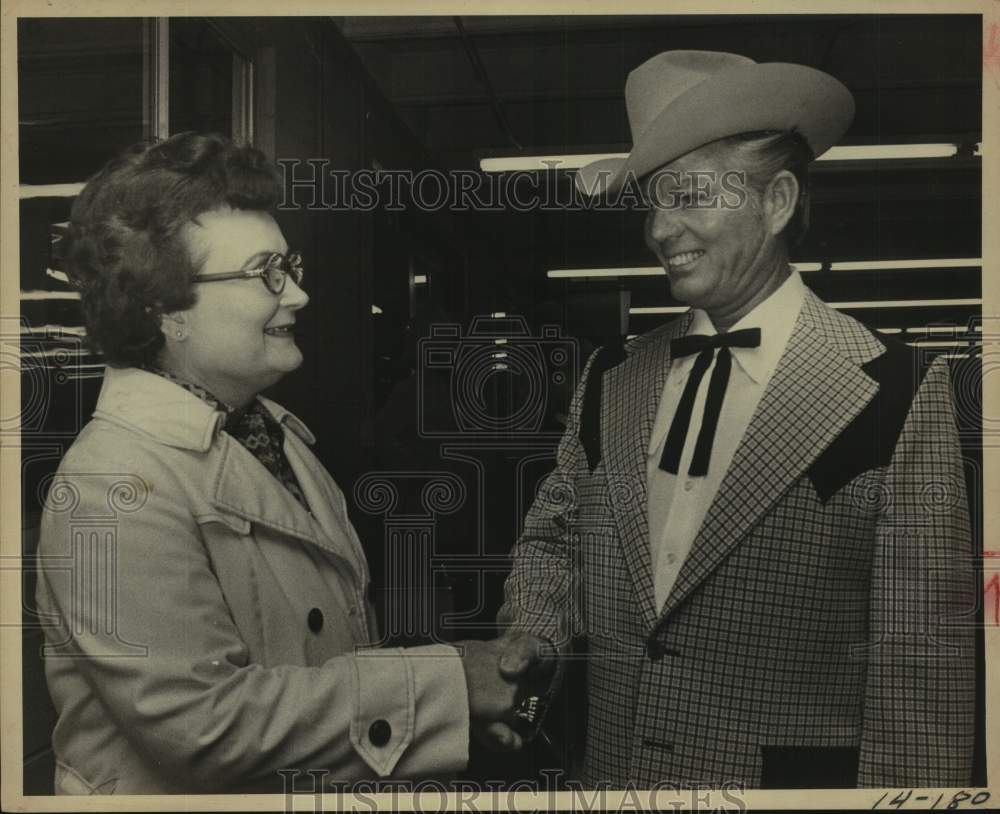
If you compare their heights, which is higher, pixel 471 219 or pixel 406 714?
pixel 471 219

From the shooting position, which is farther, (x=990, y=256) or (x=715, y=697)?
(x=990, y=256)

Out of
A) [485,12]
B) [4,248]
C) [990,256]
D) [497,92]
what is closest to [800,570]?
[990,256]

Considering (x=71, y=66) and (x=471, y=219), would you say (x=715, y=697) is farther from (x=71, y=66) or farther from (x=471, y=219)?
(x=71, y=66)

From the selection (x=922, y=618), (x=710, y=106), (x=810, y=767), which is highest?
(x=710, y=106)

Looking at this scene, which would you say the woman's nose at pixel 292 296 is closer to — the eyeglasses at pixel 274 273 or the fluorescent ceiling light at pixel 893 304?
the eyeglasses at pixel 274 273

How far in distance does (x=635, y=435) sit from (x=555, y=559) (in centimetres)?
43

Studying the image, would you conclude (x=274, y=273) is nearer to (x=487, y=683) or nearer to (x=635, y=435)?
(x=635, y=435)

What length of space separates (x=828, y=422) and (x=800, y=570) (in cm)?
41

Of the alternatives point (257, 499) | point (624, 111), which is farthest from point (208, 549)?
point (624, 111)

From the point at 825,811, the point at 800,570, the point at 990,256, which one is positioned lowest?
the point at 825,811

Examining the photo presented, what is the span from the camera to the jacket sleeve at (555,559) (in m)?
2.73

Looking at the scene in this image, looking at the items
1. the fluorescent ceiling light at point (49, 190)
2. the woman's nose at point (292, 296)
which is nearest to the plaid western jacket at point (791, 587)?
the woman's nose at point (292, 296)

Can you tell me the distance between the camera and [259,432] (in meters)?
2.69

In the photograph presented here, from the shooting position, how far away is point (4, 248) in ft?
9.30
